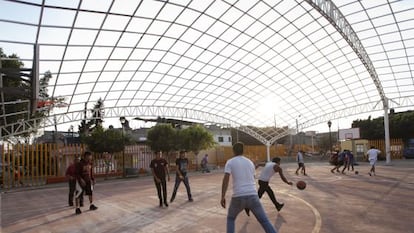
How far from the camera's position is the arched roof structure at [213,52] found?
19.7 meters

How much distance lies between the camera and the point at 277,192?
14.8 m

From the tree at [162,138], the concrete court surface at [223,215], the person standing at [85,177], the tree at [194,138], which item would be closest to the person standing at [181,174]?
the concrete court surface at [223,215]

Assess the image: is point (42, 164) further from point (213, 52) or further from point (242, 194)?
point (242, 194)

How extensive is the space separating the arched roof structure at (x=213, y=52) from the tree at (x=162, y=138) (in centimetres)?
227

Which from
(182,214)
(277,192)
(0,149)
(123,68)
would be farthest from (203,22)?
(0,149)

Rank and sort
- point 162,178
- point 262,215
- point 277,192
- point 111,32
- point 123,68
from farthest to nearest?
point 123,68, point 111,32, point 277,192, point 162,178, point 262,215

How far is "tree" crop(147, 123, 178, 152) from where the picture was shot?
34750 mm

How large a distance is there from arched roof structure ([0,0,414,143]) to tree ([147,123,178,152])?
7.46 feet

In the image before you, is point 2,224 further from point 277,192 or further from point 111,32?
point 111,32

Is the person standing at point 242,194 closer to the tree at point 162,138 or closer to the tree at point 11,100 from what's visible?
the tree at point 11,100

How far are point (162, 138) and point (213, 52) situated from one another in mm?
11374

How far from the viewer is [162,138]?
34.7 meters

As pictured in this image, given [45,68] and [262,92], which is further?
[262,92]

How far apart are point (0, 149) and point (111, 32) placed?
1324 centimetres
